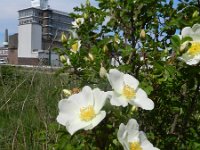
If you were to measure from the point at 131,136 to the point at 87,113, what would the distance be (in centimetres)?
14

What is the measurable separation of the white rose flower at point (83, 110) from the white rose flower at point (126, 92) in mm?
44

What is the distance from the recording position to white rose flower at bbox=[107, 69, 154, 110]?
1.11 metres

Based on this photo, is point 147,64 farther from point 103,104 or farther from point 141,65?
point 103,104

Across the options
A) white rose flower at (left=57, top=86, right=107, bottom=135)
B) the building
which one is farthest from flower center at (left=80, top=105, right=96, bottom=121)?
the building

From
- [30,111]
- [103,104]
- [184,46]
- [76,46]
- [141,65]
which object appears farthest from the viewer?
[30,111]

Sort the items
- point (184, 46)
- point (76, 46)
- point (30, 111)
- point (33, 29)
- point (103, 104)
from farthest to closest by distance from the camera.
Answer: point (33, 29)
point (30, 111)
point (76, 46)
point (184, 46)
point (103, 104)

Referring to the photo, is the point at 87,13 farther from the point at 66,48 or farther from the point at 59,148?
the point at 59,148

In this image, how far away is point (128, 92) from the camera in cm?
113

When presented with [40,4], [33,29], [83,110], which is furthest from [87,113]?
[40,4]

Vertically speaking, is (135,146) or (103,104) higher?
(103,104)

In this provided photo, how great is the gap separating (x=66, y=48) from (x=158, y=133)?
60cm

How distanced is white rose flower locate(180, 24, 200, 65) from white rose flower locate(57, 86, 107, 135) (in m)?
0.33

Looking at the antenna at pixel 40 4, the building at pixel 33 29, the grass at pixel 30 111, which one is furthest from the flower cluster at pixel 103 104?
the antenna at pixel 40 4

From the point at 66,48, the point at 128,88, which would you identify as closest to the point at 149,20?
the point at 66,48
